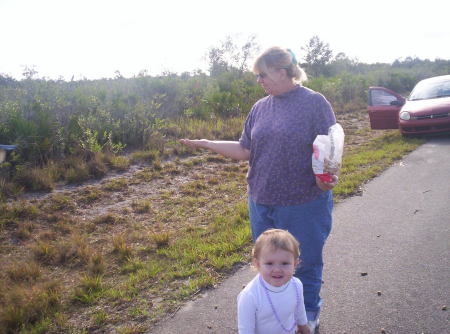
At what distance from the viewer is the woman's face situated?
8.91ft

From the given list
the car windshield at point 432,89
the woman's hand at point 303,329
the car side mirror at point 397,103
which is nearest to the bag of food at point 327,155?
the woman's hand at point 303,329

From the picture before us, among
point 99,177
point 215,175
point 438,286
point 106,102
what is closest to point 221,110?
point 106,102

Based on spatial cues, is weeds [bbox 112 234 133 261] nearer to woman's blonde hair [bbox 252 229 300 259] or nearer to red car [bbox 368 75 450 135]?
woman's blonde hair [bbox 252 229 300 259]

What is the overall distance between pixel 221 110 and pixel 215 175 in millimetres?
5520

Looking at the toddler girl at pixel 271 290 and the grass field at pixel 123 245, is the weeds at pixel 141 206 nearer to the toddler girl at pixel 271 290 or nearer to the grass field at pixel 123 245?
the grass field at pixel 123 245

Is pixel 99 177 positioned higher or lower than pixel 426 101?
lower

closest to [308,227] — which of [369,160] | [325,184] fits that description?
[325,184]

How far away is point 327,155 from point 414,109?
29.7 feet

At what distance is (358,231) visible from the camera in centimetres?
502

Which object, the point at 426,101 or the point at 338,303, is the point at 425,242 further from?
the point at 426,101

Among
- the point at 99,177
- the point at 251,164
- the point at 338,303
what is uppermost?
the point at 251,164

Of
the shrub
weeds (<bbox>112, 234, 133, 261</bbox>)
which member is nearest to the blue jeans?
the shrub

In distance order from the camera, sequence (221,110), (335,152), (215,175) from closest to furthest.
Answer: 1. (335,152)
2. (215,175)
3. (221,110)

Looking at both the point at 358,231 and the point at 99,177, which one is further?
the point at 99,177
